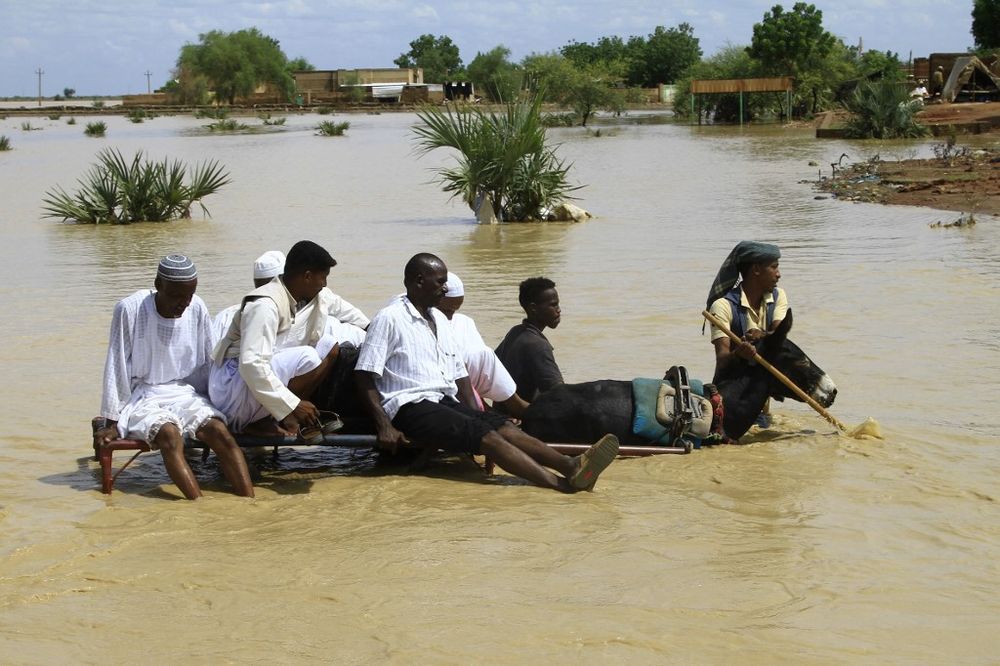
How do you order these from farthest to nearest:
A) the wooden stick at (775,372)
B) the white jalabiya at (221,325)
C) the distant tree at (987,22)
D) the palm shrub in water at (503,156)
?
the distant tree at (987,22) < the palm shrub in water at (503,156) < the wooden stick at (775,372) < the white jalabiya at (221,325)

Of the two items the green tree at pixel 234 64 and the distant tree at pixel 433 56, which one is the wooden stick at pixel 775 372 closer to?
the green tree at pixel 234 64

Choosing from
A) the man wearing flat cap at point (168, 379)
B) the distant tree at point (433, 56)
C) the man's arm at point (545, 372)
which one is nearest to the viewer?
the man wearing flat cap at point (168, 379)

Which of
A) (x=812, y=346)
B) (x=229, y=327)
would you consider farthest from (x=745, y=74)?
(x=229, y=327)

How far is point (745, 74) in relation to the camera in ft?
199

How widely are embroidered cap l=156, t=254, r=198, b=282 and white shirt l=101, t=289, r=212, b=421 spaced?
0.22 m

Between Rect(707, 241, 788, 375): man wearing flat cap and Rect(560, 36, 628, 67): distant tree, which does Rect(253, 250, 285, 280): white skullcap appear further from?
Rect(560, 36, 628, 67): distant tree

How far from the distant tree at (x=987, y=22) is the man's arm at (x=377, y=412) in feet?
182

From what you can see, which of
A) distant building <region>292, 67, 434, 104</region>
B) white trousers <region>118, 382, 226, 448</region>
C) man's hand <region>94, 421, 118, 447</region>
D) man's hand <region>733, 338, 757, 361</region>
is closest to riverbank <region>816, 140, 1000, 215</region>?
man's hand <region>733, 338, 757, 361</region>

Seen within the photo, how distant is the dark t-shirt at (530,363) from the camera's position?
21.3 ft

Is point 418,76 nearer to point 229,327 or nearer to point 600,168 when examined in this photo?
point 600,168

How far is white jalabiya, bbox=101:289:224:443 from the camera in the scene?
5.67 m

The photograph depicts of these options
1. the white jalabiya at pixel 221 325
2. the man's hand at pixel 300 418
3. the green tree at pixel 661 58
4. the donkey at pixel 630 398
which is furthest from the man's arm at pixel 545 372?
the green tree at pixel 661 58

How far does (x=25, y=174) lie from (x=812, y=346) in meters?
27.0

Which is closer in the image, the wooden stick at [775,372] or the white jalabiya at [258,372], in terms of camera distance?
the white jalabiya at [258,372]
